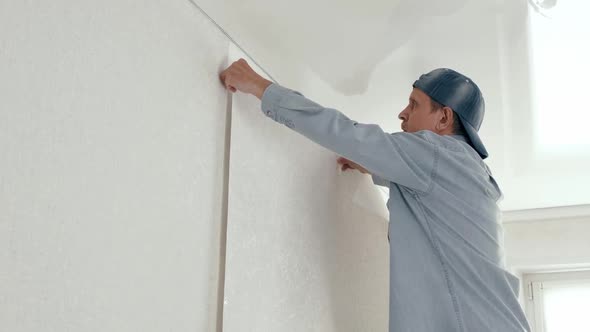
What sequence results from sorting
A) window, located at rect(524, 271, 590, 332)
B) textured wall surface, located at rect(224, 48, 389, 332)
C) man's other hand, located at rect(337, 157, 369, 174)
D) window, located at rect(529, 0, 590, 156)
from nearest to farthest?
textured wall surface, located at rect(224, 48, 389, 332) < window, located at rect(529, 0, 590, 156) < man's other hand, located at rect(337, 157, 369, 174) < window, located at rect(524, 271, 590, 332)

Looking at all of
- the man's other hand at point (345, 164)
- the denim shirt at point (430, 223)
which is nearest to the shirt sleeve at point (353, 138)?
the denim shirt at point (430, 223)

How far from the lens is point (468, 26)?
1.75 m

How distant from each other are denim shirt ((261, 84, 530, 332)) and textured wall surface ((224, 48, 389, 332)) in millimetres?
140

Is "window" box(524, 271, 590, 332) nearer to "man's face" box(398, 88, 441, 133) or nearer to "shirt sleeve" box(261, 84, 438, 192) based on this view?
"man's face" box(398, 88, 441, 133)

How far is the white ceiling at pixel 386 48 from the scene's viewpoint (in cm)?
163

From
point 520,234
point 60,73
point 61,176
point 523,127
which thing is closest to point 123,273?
point 61,176

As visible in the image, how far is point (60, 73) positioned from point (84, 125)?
0.08 metres

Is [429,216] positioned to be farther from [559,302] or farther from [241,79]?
[559,302]

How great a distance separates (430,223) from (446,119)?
34 centimetres

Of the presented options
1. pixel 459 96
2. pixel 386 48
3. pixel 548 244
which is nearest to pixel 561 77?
pixel 459 96

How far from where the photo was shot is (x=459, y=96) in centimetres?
174

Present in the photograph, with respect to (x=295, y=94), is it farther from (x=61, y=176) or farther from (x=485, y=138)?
(x=485, y=138)

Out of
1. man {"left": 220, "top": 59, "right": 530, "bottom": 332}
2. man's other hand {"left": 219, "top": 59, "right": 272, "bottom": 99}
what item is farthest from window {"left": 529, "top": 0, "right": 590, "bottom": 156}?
man's other hand {"left": 219, "top": 59, "right": 272, "bottom": 99}

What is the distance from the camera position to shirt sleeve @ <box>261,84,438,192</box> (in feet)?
4.76
